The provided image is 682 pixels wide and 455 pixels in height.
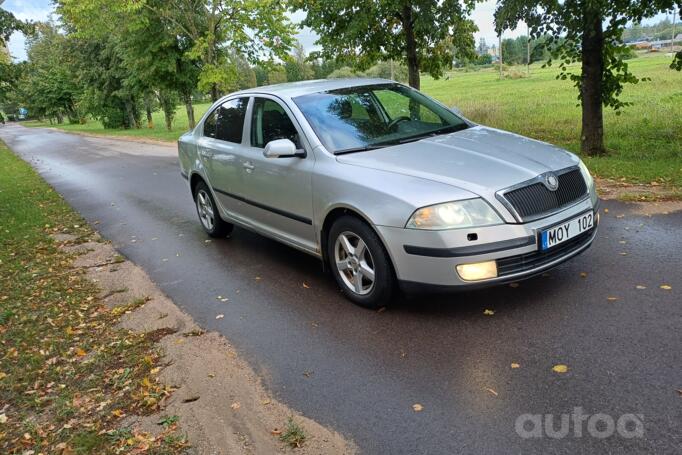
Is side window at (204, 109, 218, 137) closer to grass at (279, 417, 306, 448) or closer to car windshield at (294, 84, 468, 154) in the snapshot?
car windshield at (294, 84, 468, 154)

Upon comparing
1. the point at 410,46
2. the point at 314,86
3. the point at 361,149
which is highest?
the point at 410,46

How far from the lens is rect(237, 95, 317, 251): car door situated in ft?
15.7

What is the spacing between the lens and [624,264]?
4.80 metres

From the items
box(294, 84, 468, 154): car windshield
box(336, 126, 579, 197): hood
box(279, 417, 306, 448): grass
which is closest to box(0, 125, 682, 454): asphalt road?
box(279, 417, 306, 448): grass

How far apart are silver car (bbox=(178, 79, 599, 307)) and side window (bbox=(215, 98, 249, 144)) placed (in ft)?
0.09

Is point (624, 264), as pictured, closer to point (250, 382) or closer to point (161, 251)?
point (250, 382)

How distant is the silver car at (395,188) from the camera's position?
12.3 feet

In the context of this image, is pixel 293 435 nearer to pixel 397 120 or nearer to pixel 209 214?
pixel 397 120

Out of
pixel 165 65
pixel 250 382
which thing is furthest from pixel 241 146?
pixel 165 65

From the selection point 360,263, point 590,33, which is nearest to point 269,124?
point 360,263

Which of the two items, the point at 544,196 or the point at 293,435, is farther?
the point at 544,196

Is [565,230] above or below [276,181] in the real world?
below

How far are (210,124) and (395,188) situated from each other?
345 cm

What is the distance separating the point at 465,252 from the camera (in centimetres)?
371
